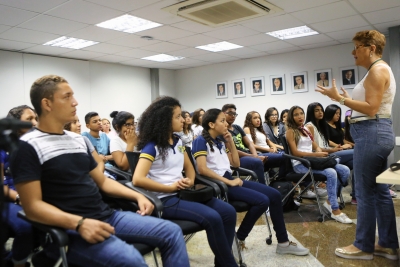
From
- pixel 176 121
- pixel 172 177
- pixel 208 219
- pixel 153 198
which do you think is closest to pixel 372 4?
pixel 176 121

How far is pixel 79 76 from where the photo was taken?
7.02 metres

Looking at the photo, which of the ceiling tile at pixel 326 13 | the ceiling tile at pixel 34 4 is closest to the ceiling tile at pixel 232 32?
the ceiling tile at pixel 326 13

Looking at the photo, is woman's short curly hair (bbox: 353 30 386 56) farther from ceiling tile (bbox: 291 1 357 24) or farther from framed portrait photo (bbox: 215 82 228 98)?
framed portrait photo (bbox: 215 82 228 98)

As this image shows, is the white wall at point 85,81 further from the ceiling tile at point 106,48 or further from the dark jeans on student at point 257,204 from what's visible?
the dark jeans on student at point 257,204

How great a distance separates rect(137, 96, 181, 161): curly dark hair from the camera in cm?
212

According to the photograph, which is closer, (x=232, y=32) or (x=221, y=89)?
(x=232, y=32)

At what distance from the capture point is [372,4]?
4305 millimetres

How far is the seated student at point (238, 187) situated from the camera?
7.90ft

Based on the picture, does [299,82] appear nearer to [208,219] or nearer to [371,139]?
[371,139]

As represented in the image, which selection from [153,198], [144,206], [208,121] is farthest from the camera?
[208,121]

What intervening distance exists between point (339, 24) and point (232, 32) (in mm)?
1665

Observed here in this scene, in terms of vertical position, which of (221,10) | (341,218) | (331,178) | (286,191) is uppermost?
(221,10)

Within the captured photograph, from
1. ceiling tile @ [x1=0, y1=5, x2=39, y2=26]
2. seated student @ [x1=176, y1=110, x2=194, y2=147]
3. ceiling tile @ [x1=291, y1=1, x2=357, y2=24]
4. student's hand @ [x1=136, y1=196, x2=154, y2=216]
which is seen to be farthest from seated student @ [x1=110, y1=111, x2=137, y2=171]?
ceiling tile @ [x1=291, y1=1, x2=357, y2=24]

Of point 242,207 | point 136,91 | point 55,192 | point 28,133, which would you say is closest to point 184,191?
point 242,207
